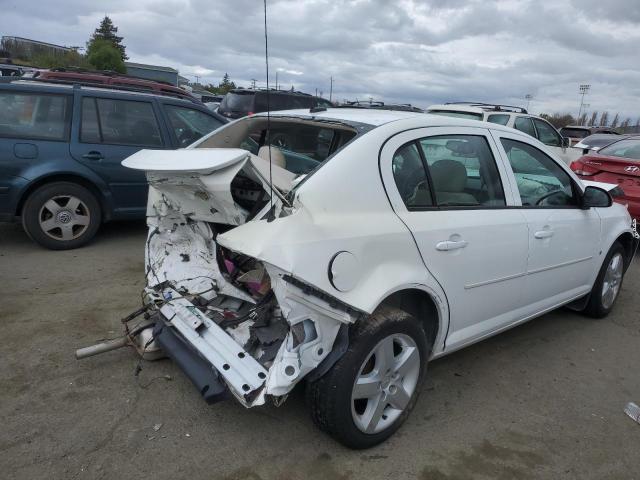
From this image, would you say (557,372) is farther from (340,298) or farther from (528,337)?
(340,298)

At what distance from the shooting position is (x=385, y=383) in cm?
262

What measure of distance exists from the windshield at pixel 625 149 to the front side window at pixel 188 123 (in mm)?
5556

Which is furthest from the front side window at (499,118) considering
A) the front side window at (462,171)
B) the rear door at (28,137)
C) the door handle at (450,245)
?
the door handle at (450,245)

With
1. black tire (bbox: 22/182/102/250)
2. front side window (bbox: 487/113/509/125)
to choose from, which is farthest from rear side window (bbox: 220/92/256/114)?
black tire (bbox: 22/182/102/250)

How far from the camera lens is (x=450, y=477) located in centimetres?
249

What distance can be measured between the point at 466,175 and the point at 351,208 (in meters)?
1.03

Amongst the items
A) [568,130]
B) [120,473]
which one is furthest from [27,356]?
[568,130]

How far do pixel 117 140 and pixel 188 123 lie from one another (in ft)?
3.14

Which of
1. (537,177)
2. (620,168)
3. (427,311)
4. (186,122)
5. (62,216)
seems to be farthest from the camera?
(620,168)

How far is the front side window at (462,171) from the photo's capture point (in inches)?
115

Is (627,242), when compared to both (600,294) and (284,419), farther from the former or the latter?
(284,419)

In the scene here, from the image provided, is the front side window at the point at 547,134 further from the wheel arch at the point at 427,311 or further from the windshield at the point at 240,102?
the wheel arch at the point at 427,311

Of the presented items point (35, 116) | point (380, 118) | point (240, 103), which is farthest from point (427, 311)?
point (240, 103)

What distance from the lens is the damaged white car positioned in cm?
230
